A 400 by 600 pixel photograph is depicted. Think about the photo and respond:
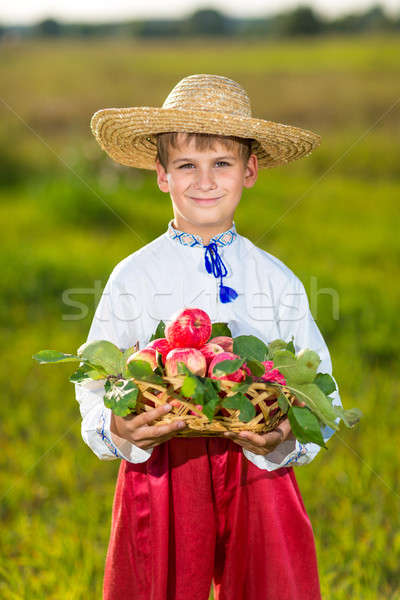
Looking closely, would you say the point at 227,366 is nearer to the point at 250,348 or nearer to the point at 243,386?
the point at 243,386

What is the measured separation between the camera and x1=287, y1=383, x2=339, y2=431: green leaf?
1.65 m

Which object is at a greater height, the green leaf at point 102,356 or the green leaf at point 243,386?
the green leaf at point 102,356

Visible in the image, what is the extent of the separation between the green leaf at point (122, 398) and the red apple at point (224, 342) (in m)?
0.29

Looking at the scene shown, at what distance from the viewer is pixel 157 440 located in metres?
1.76

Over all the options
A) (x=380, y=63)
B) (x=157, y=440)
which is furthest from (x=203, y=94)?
(x=380, y=63)

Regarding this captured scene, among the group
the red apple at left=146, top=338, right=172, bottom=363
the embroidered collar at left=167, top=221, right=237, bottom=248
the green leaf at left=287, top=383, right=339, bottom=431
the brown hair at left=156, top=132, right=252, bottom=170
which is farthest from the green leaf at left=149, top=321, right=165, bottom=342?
the brown hair at left=156, top=132, right=252, bottom=170

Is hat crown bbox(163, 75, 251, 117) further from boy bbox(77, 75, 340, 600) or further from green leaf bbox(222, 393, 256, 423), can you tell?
green leaf bbox(222, 393, 256, 423)

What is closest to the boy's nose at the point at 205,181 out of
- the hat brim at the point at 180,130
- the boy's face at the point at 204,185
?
the boy's face at the point at 204,185

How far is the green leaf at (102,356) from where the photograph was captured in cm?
174

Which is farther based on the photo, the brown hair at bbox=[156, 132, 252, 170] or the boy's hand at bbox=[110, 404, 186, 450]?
the brown hair at bbox=[156, 132, 252, 170]

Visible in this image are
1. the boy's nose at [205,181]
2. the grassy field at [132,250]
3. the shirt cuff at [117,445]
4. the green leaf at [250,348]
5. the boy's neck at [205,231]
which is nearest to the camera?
the green leaf at [250,348]

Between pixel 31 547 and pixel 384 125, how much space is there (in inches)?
399

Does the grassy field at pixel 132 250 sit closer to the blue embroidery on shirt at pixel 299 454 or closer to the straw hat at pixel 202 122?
the blue embroidery on shirt at pixel 299 454

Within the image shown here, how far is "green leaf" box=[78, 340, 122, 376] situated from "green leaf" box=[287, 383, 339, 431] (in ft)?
1.48
